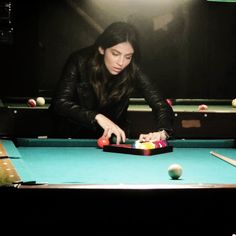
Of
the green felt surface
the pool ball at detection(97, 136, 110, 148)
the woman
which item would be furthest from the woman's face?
the pool ball at detection(97, 136, 110, 148)

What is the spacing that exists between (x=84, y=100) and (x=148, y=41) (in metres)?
1.30

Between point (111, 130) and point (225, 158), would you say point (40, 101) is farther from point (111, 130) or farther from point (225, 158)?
point (225, 158)

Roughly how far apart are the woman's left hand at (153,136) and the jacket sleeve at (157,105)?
227mm

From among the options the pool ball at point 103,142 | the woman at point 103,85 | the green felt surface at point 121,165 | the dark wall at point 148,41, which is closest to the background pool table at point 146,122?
the woman at point 103,85

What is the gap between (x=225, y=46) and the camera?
7043 millimetres

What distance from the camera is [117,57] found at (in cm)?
594

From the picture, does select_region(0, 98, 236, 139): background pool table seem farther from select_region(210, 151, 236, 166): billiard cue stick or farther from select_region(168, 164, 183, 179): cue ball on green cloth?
select_region(168, 164, 183, 179): cue ball on green cloth

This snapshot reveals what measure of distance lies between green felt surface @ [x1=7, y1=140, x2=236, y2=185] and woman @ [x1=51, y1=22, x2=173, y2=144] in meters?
1.39

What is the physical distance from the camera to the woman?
5.85 m

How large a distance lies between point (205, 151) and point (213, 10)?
3045mm

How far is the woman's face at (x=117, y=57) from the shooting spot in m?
5.96
